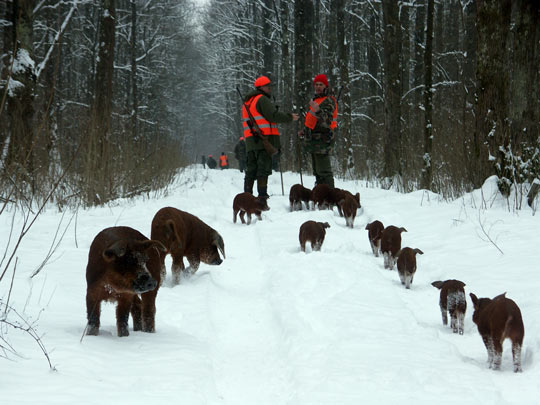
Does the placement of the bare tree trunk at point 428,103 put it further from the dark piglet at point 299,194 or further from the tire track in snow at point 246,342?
the tire track in snow at point 246,342

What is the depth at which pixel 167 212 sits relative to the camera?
416 centimetres

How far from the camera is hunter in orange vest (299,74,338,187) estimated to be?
930cm

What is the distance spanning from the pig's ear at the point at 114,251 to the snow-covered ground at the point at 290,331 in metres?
0.48

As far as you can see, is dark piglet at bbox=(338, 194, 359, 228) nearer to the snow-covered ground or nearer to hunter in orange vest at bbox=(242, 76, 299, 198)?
the snow-covered ground

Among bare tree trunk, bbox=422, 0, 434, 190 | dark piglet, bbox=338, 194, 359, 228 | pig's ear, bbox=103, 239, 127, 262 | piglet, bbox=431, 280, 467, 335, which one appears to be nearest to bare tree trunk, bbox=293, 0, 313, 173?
bare tree trunk, bbox=422, 0, 434, 190

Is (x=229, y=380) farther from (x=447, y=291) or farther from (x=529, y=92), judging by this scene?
(x=529, y=92)

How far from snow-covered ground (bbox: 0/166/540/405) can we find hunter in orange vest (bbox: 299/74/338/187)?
380cm

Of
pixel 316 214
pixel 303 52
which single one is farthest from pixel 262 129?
pixel 303 52

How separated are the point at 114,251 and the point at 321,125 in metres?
7.45

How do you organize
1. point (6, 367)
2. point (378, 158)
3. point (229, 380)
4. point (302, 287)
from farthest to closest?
point (378, 158), point (302, 287), point (229, 380), point (6, 367)

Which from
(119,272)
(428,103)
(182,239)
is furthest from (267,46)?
(119,272)

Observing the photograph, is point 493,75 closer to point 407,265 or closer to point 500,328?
point 407,265

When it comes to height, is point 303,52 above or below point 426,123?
above

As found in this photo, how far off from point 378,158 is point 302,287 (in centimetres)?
1194
